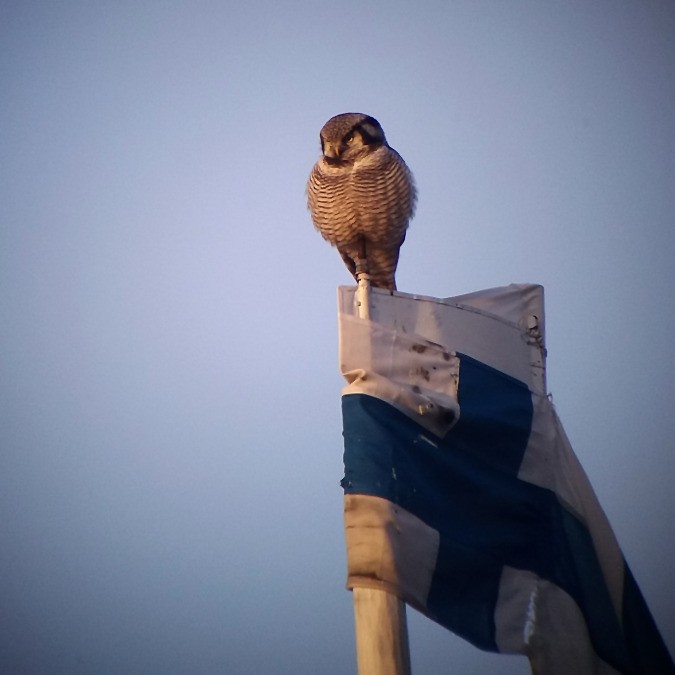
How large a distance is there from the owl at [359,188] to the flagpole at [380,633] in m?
4.13

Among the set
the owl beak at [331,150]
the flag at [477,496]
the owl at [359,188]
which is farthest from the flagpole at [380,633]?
the owl beak at [331,150]

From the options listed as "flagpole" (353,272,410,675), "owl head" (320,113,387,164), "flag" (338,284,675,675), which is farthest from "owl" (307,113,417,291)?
"flagpole" (353,272,410,675)

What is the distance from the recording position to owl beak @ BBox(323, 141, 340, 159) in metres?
5.48

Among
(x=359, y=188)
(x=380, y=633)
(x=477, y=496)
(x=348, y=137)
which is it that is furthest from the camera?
(x=348, y=137)

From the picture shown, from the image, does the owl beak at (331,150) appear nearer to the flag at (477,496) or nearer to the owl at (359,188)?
the owl at (359,188)

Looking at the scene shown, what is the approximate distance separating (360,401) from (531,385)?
0.88 metres

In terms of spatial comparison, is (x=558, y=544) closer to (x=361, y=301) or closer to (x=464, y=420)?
(x=464, y=420)

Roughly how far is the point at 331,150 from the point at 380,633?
4783 mm

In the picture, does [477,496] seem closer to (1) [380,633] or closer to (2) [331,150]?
(1) [380,633]

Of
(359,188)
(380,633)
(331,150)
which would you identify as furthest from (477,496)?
(331,150)

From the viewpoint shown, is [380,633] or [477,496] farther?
[477,496]

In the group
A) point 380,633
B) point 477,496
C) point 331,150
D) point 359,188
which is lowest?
point 380,633

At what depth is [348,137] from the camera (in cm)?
554

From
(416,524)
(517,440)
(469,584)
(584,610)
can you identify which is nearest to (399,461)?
(416,524)
